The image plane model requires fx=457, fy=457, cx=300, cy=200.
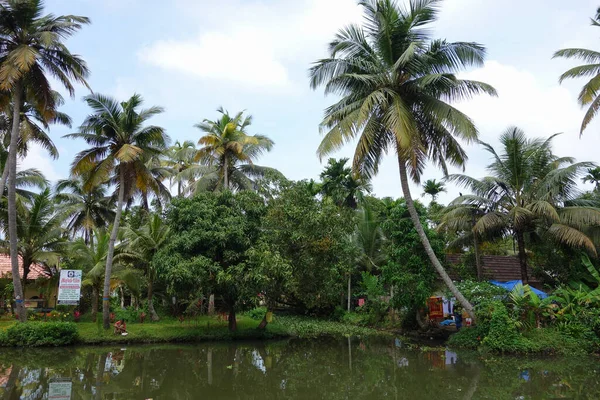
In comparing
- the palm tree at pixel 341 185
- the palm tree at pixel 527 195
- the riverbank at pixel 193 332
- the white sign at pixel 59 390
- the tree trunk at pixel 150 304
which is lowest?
the white sign at pixel 59 390

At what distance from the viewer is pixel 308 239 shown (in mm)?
18156

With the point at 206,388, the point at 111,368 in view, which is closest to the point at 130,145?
the point at 111,368

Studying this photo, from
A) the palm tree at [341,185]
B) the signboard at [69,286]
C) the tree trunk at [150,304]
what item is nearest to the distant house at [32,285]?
the tree trunk at [150,304]

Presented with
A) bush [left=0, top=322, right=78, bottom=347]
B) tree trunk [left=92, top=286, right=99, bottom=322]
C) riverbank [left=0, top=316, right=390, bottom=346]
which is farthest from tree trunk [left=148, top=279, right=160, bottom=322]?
bush [left=0, top=322, right=78, bottom=347]

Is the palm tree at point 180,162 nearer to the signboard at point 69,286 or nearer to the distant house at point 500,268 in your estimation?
the signboard at point 69,286

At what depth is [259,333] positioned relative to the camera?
765 inches

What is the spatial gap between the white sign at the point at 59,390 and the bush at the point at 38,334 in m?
6.60

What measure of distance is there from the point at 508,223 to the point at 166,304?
17231 mm

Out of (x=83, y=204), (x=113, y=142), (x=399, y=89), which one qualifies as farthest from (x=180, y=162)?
(x=399, y=89)

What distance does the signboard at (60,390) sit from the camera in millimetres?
9336

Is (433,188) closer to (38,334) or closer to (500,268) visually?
(500,268)

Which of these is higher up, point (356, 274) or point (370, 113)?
point (370, 113)

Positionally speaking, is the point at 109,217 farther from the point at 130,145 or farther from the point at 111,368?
the point at 111,368

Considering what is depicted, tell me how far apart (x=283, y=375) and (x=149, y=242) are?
11.2 m
